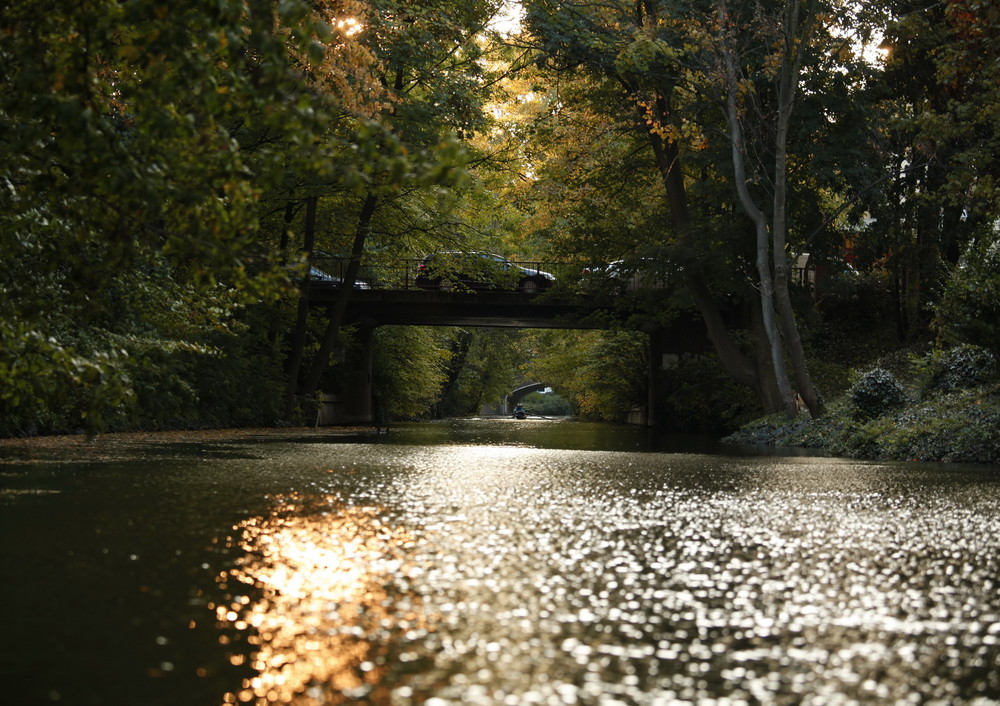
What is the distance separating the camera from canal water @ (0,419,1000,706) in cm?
287

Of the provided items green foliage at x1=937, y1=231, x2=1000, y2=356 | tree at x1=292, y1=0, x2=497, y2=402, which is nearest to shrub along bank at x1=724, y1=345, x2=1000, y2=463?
green foliage at x1=937, y1=231, x2=1000, y2=356

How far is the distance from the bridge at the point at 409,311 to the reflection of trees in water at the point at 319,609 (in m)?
27.1

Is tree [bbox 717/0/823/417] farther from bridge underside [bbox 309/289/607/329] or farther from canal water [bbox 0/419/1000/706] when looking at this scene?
canal water [bbox 0/419/1000/706]

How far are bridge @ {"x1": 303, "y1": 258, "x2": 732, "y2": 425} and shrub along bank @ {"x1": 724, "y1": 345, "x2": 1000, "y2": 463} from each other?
12157 millimetres

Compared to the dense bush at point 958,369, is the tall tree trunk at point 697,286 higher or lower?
higher

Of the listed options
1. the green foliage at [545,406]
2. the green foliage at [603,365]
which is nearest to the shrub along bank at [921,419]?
the green foliage at [603,365]

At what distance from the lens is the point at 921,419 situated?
16.5 metres

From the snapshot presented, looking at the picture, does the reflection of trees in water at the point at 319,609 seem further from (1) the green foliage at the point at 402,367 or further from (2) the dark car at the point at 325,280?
(1) the green foliage at the point at 402,367

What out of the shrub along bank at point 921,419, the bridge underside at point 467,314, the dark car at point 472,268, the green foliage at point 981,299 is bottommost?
the shrub along bank at point 921,419

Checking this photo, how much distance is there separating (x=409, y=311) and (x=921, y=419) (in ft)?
71.1

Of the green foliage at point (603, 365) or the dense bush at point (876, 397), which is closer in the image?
the dense bush at point (876, 397)

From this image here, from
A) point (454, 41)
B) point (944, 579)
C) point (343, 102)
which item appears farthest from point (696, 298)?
point (944, 579)

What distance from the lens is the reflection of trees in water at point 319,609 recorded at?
2832mm

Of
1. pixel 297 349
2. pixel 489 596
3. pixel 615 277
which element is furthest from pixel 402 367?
pixel 489 596
